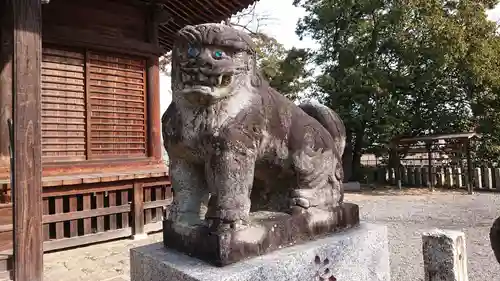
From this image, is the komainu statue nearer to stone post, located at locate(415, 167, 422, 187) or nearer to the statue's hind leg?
the statue's hind leg

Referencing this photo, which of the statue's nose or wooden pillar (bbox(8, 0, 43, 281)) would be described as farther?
wooden pillar (bbox(8, 0, 43, 281))

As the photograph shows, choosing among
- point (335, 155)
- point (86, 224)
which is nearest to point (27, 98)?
point (86, 224)

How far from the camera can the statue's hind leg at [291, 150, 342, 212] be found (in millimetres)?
1848

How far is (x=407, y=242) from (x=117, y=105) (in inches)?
177

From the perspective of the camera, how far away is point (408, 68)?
12.4 meters

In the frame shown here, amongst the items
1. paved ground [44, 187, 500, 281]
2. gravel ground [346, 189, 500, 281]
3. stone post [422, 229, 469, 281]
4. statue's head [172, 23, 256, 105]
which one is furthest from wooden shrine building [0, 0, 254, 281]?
stone post [422, 229, 469, 281]

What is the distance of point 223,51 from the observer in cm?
152

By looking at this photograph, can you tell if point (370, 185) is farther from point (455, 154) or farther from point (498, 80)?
point (498, 80)

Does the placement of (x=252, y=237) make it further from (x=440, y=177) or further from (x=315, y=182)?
(x=440, y=177)

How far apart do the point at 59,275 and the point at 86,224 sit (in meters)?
1.19

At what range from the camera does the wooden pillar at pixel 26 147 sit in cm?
313

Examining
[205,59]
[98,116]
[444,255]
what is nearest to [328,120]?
[205,59]

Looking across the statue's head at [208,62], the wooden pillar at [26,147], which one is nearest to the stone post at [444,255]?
the statue's head at [208,62]

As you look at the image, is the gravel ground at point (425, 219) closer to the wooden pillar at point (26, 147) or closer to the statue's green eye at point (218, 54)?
the statue's green eye at point (218, 54)
